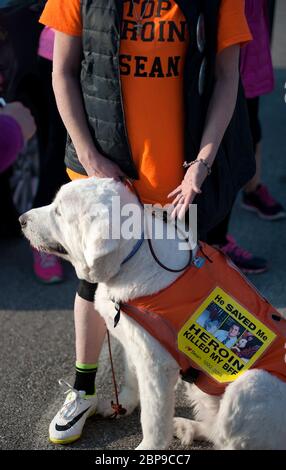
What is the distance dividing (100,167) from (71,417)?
1.13 metres

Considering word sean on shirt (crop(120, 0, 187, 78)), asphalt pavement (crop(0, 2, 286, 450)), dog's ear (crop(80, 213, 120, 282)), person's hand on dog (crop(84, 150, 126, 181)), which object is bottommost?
asphalt pavement (crop(0, 2, 286, 450))

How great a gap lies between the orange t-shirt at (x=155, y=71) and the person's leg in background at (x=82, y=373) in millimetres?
631

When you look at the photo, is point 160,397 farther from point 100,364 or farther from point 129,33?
point 129,33

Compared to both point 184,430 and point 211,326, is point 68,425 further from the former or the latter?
point 211,326

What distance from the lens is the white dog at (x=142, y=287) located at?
235cm

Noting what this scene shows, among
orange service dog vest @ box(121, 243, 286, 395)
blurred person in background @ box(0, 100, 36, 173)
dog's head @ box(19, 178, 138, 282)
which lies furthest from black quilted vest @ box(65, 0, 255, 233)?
blurred person in background @ box(0, 100, 36, 173)

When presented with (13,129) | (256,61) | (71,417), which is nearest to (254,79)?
(256,61)

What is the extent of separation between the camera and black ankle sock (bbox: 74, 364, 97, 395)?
118 inches

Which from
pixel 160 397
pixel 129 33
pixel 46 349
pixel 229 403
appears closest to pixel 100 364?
pixel 46 349

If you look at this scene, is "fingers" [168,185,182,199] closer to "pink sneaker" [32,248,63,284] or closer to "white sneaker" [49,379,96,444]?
"white sneaker" [49,379,96,444]

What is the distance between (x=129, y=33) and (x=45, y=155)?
2169 millimetres

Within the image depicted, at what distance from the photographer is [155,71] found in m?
2.46

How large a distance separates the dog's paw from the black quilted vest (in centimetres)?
87

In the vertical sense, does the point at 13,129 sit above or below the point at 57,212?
below
